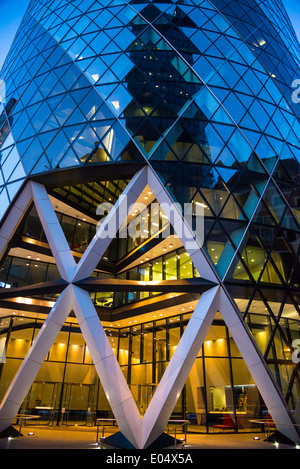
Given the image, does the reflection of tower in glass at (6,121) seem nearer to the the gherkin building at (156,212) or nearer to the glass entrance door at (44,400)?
the the gherkin building at (156,212)

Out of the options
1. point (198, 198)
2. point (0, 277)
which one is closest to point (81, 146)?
point (198, 198)

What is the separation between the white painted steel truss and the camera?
12.6 metres

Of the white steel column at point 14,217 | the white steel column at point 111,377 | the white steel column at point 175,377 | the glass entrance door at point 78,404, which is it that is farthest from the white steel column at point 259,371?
the glass entrance door at point 78,404

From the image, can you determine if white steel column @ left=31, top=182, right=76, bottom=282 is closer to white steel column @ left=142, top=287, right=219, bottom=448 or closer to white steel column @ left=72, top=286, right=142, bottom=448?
white steel column @ left=72, top=286, right=142, bottom=448

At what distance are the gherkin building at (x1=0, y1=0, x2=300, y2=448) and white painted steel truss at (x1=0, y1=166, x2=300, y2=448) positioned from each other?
7 cm

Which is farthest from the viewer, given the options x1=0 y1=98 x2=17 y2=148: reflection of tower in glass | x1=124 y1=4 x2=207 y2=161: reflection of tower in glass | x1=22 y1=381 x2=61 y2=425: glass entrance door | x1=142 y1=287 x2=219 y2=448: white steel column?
x1=22 y1=381 x2=61 y2=425: glass entrance door

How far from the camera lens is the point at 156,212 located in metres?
23.5

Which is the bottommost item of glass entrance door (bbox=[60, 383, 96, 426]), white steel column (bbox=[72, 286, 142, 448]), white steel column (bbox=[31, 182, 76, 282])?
glass entrance door (bbox=[60, 383, 96, 426])

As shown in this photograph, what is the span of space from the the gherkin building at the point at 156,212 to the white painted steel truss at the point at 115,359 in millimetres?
65

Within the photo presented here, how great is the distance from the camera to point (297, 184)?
18984 millimetres

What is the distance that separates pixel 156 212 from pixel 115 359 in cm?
1225

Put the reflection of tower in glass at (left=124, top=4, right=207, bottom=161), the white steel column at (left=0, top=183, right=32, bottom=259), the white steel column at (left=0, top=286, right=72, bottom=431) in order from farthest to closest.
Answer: the white steel column at (left=0, top=183, right=32, bottom=259) < the reflection of tower in glass at (left=124, top=4, right=207, bottom=161) < the white steel column at (left=0, top=286, right=72, bottom=431)

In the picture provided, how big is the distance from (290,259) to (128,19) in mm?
17012

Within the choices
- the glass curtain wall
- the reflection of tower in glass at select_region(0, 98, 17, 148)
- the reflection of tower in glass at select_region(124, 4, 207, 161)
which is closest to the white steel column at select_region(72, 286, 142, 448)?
the glass curtain wall
